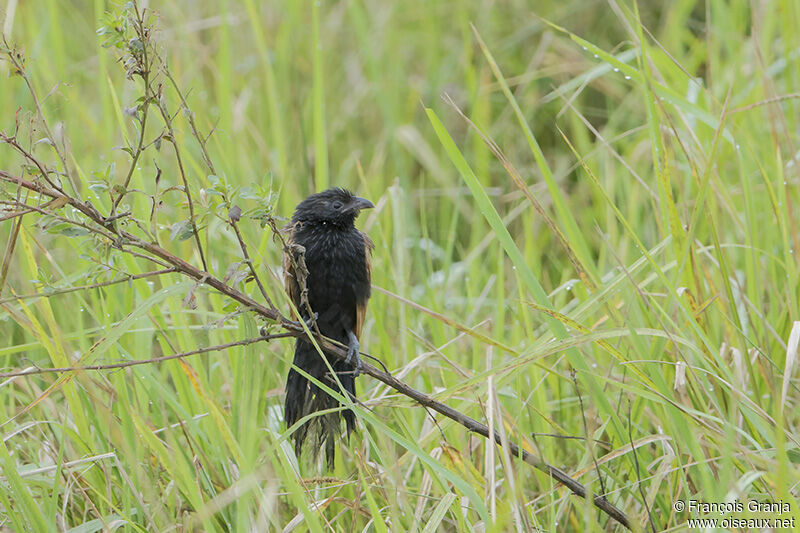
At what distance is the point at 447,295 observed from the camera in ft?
11.5

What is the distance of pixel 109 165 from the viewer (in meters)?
1.68

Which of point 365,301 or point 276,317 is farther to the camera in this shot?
point 365,301

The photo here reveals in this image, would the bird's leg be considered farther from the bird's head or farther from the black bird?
the bird's head

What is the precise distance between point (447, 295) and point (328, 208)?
948mm

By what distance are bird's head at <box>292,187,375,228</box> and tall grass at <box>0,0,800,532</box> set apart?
0.79 ft

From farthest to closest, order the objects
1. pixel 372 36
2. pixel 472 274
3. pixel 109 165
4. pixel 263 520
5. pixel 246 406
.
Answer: pixel 372 36, pixel 472 274, pixel 263 520, pixel 246 406, pixel 109 165

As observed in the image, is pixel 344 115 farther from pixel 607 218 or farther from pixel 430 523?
pixel 430 523

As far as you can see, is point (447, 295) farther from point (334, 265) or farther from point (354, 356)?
point (354, 356)

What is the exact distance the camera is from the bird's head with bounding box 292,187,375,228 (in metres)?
2.75

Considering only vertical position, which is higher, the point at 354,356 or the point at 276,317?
the point at 276,317

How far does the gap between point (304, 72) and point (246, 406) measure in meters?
3.72

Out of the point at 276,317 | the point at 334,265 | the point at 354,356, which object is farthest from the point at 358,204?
the point at 276,317

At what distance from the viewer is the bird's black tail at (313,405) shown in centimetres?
228

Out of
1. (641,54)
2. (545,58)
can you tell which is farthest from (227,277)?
(545,58)
